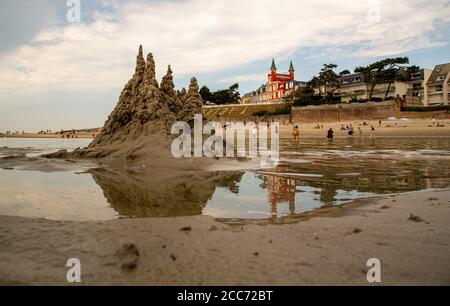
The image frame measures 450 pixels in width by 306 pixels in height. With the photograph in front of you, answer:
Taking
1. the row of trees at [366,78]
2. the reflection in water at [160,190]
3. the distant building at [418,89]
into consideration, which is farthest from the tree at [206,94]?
the reflection in water at [160,190]

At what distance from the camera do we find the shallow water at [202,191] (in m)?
7.35

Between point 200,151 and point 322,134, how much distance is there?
1822 inches

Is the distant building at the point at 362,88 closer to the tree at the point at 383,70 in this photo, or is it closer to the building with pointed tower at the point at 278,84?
the tree at the point at 383,70

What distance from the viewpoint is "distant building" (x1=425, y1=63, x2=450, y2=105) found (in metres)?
81.4

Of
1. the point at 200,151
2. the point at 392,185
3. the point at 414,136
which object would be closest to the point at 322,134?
the point at 414,136

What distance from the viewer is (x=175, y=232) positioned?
5289 millimetres

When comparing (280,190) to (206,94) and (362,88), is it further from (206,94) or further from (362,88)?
(206,94)

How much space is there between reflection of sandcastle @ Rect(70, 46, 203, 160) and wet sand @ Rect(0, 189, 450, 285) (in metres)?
11.0

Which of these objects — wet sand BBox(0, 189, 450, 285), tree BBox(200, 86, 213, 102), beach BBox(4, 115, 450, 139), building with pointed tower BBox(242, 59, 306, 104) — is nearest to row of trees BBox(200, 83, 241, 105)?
tree BBox(200, 86, 213, 102)

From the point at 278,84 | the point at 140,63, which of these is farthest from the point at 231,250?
the point at 278,84

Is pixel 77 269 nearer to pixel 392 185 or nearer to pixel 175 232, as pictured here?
pixel 175 232

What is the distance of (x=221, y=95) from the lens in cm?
13000

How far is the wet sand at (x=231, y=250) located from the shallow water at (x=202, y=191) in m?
1.17

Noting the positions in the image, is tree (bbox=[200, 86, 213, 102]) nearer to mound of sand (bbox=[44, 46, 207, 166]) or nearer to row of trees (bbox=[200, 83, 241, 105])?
row of trees (bbox=[200, 83, 241, 105])
